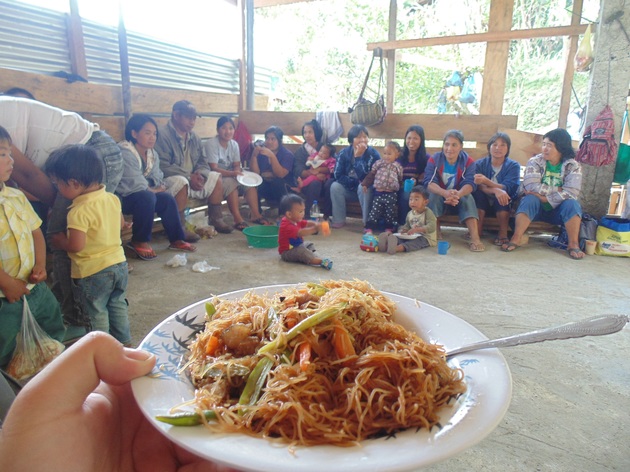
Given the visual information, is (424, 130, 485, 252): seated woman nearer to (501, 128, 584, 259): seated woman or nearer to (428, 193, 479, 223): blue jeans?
(428, 193, 479, 223): blue jeans

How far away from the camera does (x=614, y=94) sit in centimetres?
543

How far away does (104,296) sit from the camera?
104 inches

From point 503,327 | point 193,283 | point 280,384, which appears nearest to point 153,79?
point 193,283

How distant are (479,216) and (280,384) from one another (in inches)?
216

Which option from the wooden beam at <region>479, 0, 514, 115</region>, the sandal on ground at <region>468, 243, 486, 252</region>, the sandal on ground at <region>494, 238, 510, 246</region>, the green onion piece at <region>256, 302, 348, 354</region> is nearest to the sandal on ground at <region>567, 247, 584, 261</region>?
the sandal on ground at <region>494, 238, 510, 246</region>

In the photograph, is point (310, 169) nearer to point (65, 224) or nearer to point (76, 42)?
point (76, 42)

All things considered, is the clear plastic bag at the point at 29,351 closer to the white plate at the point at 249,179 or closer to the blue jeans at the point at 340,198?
the white plate at the point at 249,179

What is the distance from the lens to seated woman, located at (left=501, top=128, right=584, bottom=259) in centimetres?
523

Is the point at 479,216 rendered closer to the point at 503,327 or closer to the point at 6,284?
the point at 503,327

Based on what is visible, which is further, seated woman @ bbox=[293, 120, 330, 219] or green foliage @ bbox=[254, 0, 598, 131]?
green foliage @ bbox=[254, 0, 598, 131]

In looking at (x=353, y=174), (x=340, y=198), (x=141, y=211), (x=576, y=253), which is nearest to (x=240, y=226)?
(x=340, y=198)

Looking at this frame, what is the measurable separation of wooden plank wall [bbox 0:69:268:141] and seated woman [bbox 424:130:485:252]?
3.98 meters

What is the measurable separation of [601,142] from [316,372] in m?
5.85

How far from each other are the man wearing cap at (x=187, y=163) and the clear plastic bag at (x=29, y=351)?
3.38 meters
